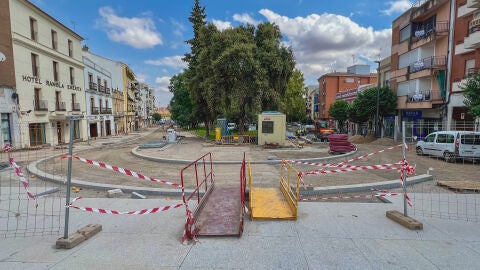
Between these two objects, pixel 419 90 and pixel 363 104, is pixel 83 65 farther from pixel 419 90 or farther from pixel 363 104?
pixel 419 90

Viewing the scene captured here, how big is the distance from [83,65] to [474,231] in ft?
117

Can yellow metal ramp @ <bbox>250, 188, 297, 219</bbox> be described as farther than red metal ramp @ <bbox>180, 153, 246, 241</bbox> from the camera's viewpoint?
Yes

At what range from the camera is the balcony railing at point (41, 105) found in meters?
22.2

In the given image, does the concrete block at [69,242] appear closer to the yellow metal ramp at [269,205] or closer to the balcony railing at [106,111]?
the yellow metal ramp at [269,205]

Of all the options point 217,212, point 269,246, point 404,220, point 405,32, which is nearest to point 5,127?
point 217,212

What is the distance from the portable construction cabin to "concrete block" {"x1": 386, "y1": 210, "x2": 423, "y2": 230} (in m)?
14.4

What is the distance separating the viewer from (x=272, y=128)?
2009 cm

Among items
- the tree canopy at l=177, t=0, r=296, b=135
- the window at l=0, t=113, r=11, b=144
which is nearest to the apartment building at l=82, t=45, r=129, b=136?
the window at l=0, t=113, r=11, b=144

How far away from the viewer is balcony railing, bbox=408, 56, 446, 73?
22105 mm

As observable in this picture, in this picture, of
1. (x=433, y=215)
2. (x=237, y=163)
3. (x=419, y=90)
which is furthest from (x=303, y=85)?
(x=433, y=215)

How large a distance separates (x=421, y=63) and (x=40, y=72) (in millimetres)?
34275

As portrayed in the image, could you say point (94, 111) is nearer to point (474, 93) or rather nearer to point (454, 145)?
point (454, 145)

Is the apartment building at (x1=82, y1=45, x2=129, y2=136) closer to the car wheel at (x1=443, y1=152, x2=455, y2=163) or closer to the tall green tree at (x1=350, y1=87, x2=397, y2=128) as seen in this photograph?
the tall green tree at (x1=350, y1=87, x2=397, y2=128)

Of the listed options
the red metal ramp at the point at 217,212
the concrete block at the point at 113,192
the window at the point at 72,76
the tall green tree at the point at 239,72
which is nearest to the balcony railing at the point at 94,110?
the window at the point at 72,76
